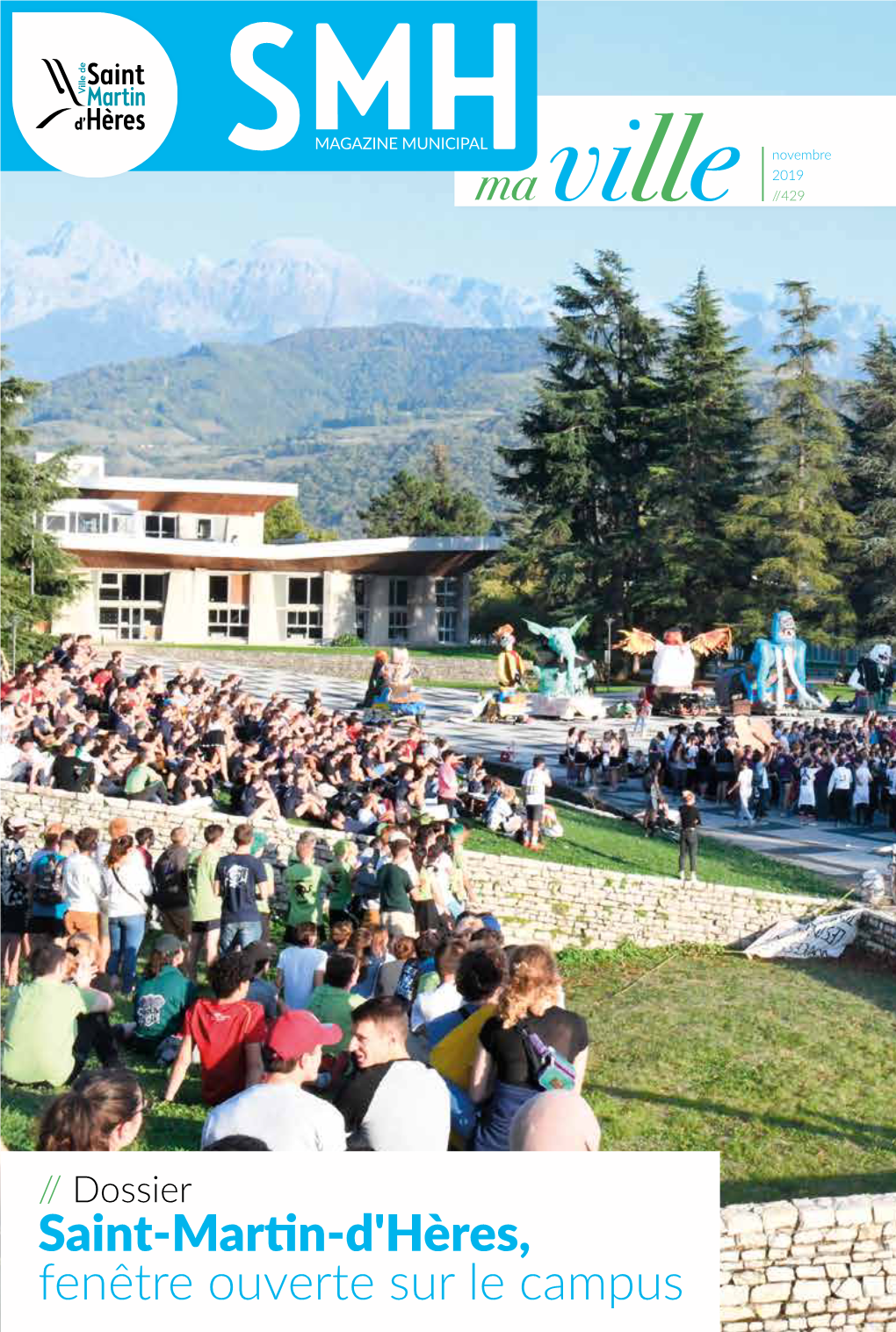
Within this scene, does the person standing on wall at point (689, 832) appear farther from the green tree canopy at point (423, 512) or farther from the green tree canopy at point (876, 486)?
the green tree canopy at point (423, 512)

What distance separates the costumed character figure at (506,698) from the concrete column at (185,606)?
21.1 metres

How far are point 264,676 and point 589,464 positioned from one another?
1569 cm

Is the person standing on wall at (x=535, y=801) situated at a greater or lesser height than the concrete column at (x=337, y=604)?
lesser

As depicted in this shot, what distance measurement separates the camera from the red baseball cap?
19.0 ft

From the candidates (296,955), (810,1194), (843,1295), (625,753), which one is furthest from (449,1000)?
(625,753)

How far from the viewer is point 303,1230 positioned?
5191mm

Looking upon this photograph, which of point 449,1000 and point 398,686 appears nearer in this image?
point 449,1000

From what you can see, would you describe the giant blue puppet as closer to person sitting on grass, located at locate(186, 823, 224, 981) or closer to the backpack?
person sitting on grass, located at locate(186, 823, 224, 981)

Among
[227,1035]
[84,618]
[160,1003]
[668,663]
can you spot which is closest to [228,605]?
[84,618]

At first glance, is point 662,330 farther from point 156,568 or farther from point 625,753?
point 625,753

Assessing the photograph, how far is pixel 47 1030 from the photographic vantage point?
7730 mm

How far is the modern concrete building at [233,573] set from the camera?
172ft

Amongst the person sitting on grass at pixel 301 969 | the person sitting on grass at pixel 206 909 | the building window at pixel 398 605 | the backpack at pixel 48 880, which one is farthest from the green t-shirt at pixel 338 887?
the building window at pixel 398 605

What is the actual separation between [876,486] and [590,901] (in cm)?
3740
